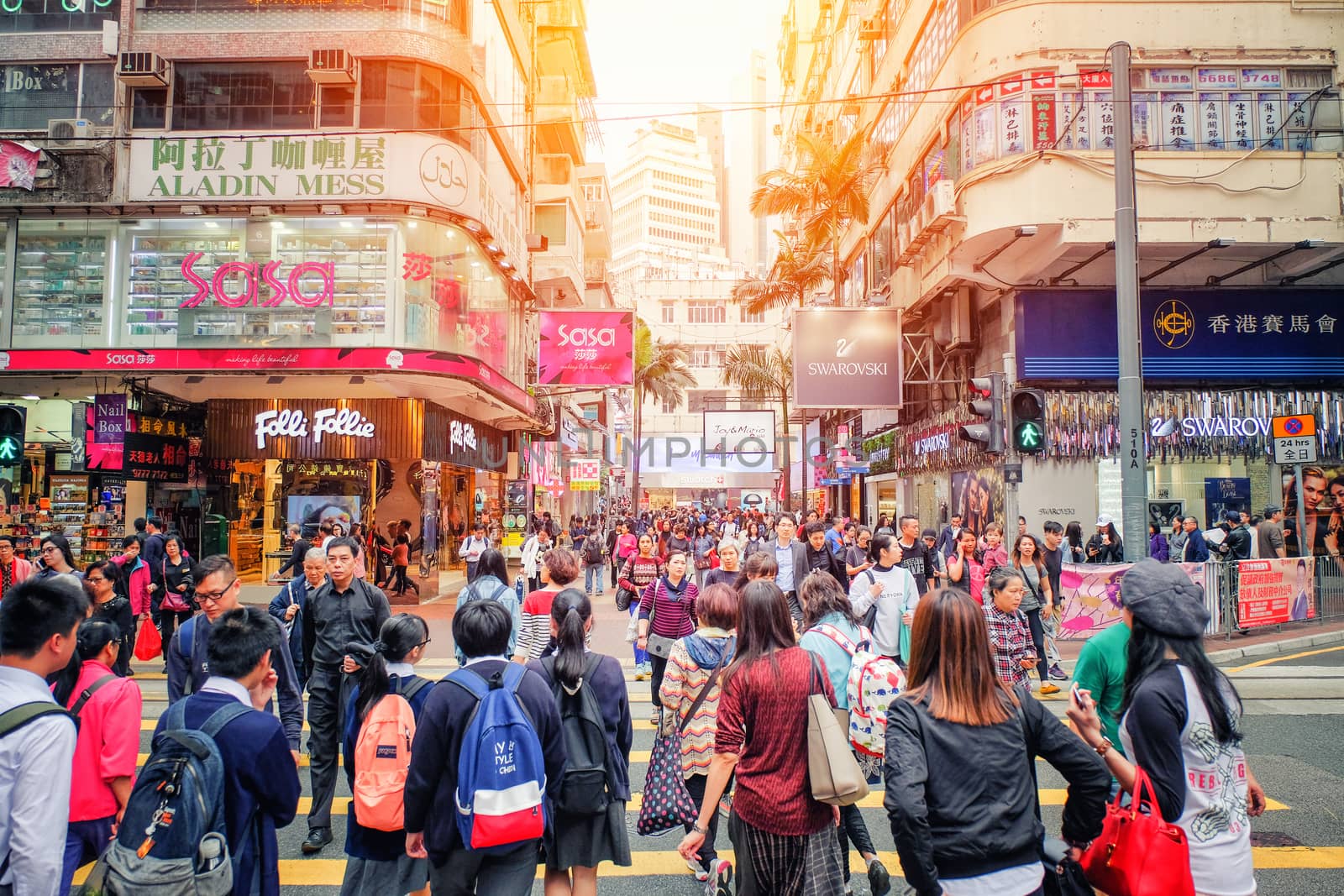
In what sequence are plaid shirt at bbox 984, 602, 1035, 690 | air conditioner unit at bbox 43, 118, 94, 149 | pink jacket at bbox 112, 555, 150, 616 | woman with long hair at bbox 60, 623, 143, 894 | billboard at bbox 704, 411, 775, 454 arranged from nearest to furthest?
woman with long hair at bbox 60, 623, 143, 894
plaid shirt at bbox 984, 602, 1035, 690
pink jacket at bbox 112, 555, 150, 616
air conditioner unit at bbox 43, 118, 94, 149
billboard at bbox 704, 411, 775, 454

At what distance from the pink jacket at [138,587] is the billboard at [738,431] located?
25.8 meters

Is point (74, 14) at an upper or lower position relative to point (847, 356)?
upper

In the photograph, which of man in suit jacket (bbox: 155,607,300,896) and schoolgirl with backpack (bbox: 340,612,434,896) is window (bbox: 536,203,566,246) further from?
man in suit jacket (bbox: 155,607,300,896)

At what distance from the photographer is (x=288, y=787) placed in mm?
2955

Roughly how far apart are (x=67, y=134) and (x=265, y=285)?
17.9 ft

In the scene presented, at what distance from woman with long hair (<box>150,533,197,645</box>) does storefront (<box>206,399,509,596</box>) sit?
7.89 m

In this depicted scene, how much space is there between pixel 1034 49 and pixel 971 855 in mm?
17665

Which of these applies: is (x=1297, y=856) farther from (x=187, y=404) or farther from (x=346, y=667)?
(x=187, y=404)

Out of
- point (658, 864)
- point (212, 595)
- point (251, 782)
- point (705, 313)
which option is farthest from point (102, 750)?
point (705, 313)

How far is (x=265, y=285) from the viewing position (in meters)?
17.7

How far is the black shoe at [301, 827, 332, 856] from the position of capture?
5129 mm

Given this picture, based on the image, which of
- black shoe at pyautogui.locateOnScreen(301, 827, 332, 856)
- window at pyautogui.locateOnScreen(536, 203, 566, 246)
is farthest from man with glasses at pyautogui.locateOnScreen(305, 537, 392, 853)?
window at pyautogui.locateOnScreen(536, 203, 566, 246)

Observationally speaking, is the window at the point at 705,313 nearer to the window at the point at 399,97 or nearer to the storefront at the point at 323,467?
the storefront at the point at 323,467

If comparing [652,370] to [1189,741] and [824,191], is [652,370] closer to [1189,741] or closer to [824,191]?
[824,191]
